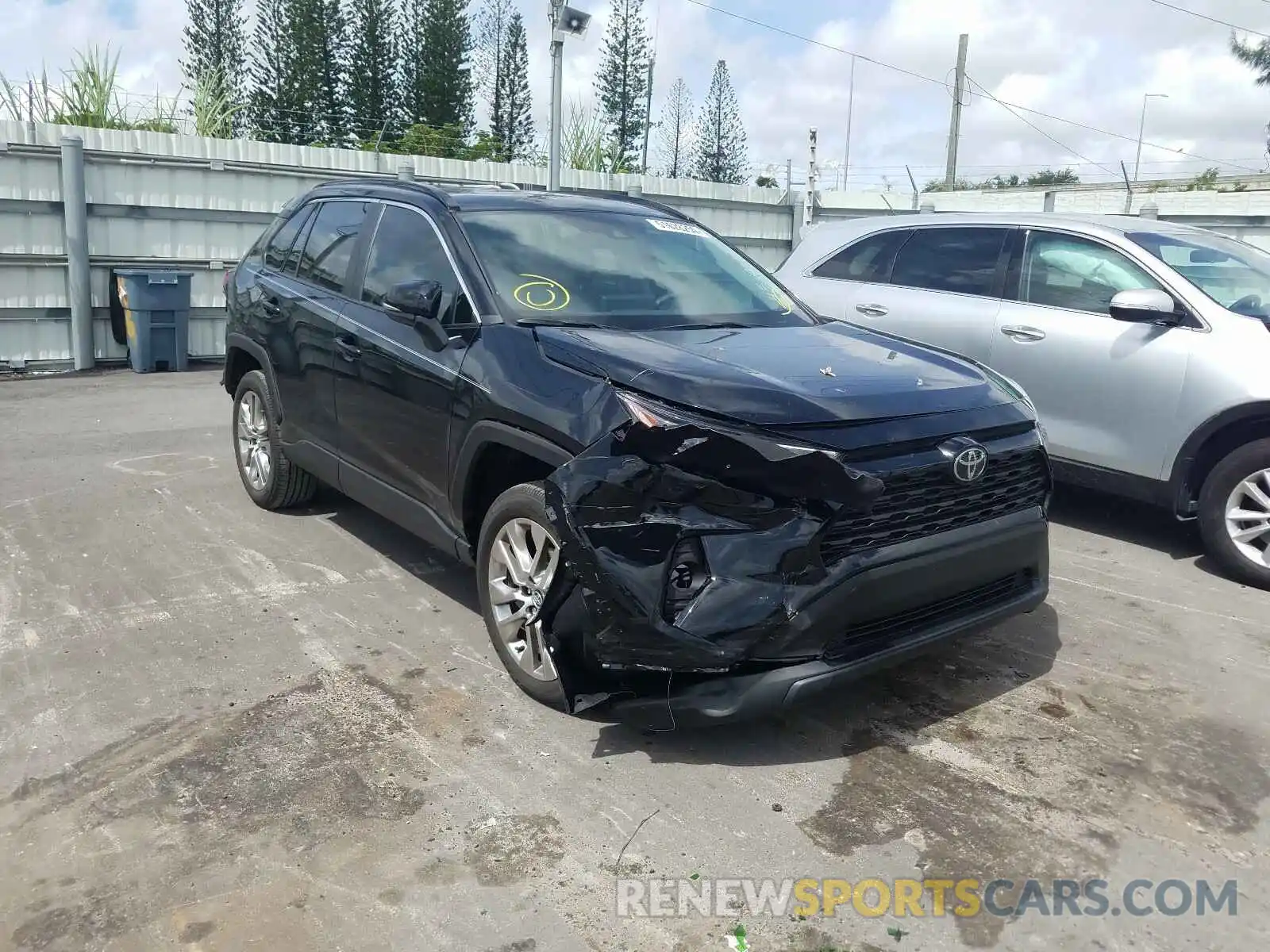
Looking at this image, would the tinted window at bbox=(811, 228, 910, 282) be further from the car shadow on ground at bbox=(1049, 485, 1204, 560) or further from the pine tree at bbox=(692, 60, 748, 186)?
the pine tree at bbox=(692, 60, 748, 186)

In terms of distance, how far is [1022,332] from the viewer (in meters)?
6.25

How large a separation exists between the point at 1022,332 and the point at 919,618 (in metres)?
3.25

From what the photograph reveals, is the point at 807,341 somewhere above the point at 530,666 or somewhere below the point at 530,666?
above

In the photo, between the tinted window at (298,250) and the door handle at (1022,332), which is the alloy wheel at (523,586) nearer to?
the tinted window at (298,250)

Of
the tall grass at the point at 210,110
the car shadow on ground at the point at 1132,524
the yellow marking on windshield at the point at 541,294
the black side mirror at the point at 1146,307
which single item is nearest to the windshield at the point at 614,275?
the yellow marking on windshield at the point at 541,294

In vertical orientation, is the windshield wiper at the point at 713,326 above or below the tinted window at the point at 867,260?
below

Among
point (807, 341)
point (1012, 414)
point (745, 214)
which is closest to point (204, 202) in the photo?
point (745, 214)

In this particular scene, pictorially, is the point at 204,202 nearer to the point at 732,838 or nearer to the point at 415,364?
the point at 415,364

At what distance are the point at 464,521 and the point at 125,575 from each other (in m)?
2.06

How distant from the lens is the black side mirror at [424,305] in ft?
13.9

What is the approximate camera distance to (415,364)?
14.5 ft

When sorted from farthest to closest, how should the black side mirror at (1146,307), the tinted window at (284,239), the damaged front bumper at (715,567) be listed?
1. the tinted window at (284,239)
2. the black side mirror at (1146,307)
3. the damaged front bumper at (715,567)

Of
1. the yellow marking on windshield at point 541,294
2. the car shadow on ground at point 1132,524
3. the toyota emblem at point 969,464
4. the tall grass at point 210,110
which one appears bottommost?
the car shadow on ground at point 1132,524

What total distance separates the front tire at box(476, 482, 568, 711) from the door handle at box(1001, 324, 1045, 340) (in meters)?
3.66
